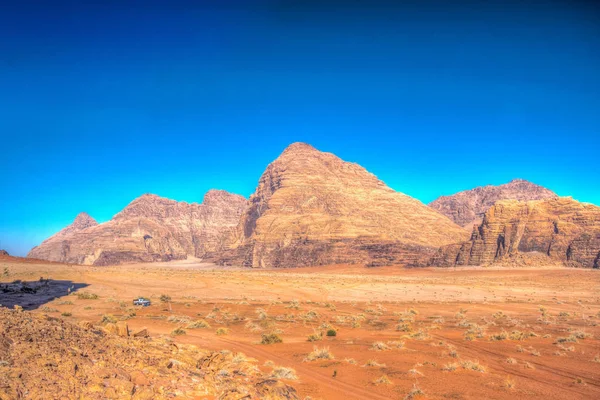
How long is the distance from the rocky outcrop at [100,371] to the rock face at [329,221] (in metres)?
102

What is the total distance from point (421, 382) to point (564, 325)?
16238mm

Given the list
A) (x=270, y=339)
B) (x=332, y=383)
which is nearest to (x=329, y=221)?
(x=270, y=339)

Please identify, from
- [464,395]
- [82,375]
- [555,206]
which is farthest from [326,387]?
[555,206]

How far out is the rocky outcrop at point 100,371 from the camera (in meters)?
6.53

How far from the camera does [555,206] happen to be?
92938 mm

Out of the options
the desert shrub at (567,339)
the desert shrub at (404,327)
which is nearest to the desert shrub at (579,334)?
the desert shrub at (567,339)

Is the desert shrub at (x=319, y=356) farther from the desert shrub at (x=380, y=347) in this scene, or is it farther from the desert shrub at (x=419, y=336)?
the desert shrub at (x=419, y=336)

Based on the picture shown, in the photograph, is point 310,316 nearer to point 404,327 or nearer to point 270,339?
point 404,327

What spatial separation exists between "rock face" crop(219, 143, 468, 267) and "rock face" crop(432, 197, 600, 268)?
1667 centimetres

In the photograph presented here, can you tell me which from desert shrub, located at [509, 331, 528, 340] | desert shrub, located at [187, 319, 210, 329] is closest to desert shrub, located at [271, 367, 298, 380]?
desert shrub, located at [187, 319, 210, 329]

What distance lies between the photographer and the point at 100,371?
25.0 feet

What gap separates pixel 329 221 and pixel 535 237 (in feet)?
221

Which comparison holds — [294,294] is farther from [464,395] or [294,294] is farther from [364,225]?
[364,225]

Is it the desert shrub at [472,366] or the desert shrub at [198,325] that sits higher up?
the desert shrub at [472,366]
